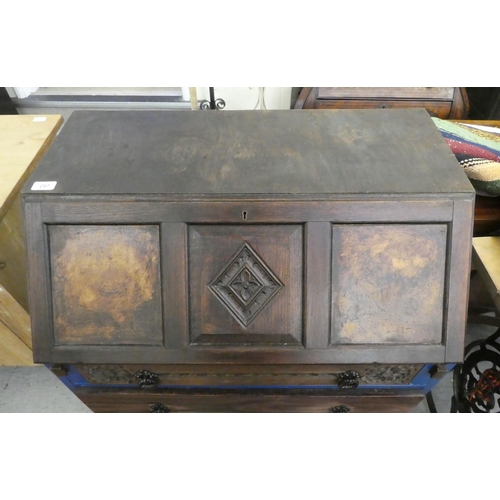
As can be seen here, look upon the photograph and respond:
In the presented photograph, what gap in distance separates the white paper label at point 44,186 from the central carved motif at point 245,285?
19.7 inches

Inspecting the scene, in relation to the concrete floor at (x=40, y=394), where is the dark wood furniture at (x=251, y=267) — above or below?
above

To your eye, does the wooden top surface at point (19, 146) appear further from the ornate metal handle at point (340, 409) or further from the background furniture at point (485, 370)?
the background furniture at point (485, 370)

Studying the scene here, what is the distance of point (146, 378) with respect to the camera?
158 centimetres

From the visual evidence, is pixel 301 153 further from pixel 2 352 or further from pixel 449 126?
pixel 2 352

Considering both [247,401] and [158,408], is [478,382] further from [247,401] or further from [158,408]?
[158,408]

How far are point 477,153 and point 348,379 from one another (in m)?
1.09

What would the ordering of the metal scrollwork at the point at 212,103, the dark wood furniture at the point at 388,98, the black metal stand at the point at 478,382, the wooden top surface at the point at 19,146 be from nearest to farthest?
1. the black metal stand at the point at 478,382
2. the wooden top surface at the point at 19,146
3. the dark wood furniture at the point at 388,98
4. the metal scrollwork at the point at 212,103

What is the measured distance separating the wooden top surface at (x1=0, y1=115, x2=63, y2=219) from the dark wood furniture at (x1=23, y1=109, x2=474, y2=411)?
47 centimetres

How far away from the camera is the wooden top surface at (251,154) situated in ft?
4.84

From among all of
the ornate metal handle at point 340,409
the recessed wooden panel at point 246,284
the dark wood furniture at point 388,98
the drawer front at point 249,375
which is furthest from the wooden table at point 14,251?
the dark wood furniture at point 388,98

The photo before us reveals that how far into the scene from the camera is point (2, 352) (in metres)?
2.06

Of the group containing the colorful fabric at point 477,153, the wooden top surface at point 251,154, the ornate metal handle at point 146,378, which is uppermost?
the wooden top surface at point 251,154

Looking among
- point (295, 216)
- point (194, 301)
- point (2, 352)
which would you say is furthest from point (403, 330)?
point (2, 352)

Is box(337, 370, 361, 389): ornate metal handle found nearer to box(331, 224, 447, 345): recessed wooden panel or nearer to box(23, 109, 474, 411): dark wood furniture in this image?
box(23, 109, 474, 411): dark wood furniture
